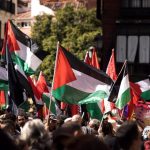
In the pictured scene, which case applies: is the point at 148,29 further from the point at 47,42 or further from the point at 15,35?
the point at 15,35

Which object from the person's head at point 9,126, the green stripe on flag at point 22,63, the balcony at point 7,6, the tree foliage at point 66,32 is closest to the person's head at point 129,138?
the person's head at point 9,126

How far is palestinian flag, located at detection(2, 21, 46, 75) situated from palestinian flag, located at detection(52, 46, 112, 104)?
1.84m

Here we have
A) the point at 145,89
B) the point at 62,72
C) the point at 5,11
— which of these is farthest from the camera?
the point at 5,11

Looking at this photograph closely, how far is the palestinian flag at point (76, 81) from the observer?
546 inches

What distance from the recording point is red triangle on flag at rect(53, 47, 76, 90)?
45.4 ft

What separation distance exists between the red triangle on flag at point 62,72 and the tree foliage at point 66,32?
122ft

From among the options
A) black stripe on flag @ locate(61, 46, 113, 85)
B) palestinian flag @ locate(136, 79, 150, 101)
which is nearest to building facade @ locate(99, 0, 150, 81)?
palestinian flag @ locate(136, 79, 150, 101)

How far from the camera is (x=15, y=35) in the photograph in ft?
53.9

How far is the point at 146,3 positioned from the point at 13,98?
2745cm

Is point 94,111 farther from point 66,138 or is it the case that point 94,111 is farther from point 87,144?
point 87,144

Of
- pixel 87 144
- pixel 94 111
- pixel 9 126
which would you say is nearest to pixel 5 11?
pixel 94 111

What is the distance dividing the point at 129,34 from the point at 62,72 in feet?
84.7

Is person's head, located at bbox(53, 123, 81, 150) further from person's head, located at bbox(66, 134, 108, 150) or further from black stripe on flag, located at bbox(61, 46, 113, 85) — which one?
black stripe on flag, located at bbox(61, 46, 113, 85)

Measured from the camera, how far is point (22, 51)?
16328mm
